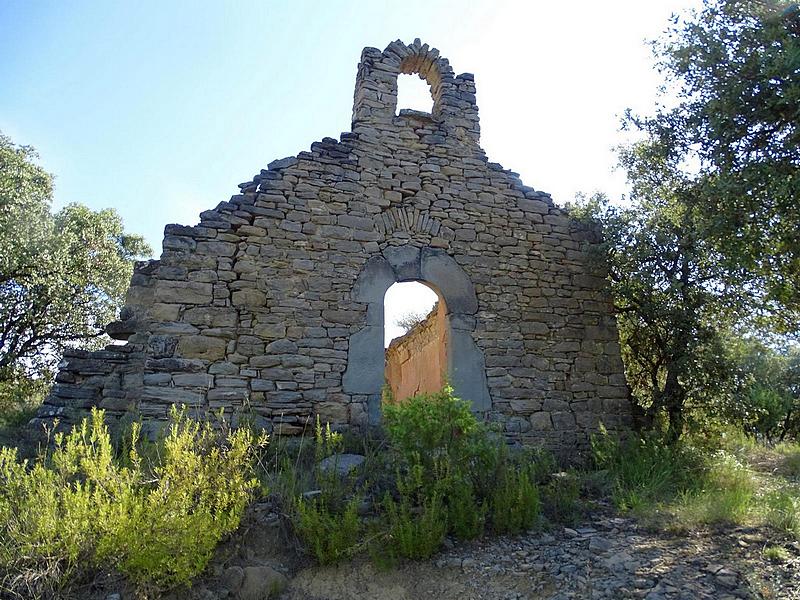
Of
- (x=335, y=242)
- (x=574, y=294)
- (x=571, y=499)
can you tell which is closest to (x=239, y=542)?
(x=571, y=499)

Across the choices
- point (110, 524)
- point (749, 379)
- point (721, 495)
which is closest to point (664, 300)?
point (749, 379)

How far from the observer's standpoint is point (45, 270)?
11.1 metres

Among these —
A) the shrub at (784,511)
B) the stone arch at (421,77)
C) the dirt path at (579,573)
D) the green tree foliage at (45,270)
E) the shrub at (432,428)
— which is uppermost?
→ the stone arch at (421,77)

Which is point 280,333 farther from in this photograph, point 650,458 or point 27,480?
point 650,458

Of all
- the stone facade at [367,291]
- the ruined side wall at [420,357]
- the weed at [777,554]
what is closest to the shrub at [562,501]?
the weed at [777,554]

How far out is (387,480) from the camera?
483cm

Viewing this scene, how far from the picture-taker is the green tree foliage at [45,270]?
429 inches

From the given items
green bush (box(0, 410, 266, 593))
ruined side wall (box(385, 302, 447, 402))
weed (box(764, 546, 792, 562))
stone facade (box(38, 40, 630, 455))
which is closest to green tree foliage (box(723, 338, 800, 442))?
stone facade (box(38, 40, 630, 455))

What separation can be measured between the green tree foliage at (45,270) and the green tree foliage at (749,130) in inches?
424

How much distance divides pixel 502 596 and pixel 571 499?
1.53 meters

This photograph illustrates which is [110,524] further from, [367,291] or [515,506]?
[367,291]

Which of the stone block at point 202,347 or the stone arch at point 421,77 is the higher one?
the stone arch at point 421,77

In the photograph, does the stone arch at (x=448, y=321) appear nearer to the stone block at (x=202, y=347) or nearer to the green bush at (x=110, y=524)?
the stone block at (x=202, y=347)

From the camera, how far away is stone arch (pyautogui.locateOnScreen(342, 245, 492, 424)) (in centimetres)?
673
